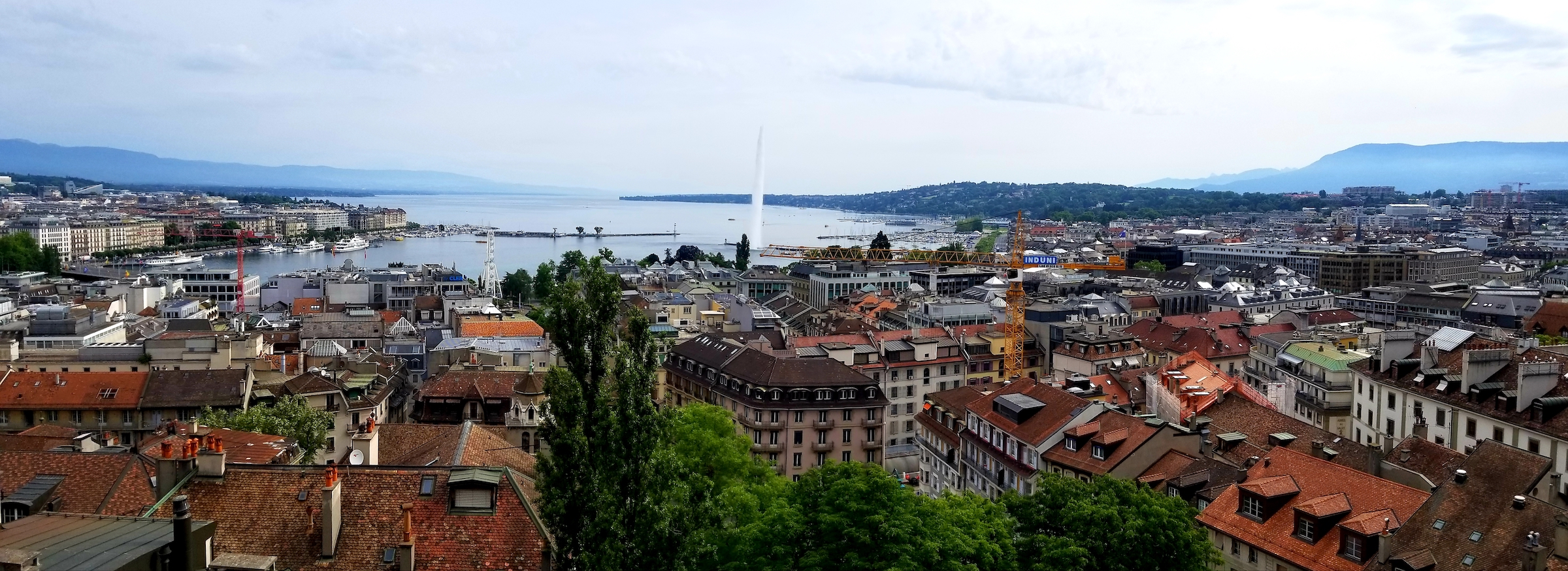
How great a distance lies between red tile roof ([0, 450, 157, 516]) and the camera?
52.4 feet

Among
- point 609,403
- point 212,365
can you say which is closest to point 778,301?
point 212,365

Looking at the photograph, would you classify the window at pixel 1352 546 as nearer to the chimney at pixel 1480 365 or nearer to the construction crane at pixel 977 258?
the chimney at pixel 1480 365

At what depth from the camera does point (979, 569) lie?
17984 millimetres

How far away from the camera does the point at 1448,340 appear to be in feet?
117

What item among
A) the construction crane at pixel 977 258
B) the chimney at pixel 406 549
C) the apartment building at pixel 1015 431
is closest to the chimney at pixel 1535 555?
the apartment building at pixel 1015 431

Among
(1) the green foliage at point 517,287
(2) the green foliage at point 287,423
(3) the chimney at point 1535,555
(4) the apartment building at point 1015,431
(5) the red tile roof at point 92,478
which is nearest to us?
Answer: (3) the chimney at point 1535,555

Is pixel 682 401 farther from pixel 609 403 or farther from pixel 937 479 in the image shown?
pixel 609 403

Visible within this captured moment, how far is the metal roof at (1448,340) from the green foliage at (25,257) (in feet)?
399

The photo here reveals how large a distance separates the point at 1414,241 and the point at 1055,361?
5271 inches

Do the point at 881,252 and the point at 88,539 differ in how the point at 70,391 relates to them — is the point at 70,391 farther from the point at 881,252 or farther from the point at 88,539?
the point at 881,252

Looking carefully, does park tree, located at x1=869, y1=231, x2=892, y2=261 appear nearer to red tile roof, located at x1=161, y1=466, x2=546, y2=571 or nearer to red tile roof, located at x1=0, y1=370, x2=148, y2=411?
red tile roof, located at x1=0, y1=370, x2=148, y2=411

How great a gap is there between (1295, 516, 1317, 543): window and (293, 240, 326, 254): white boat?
193m

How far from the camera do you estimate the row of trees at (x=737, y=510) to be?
13.4 metres

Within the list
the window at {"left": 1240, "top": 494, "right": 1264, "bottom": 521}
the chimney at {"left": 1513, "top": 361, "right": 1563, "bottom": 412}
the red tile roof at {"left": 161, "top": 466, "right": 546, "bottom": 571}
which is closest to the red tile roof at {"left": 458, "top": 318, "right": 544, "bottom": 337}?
the window at {"left": 1240, "top": 494, "right": 1264, "bottom": 521}
